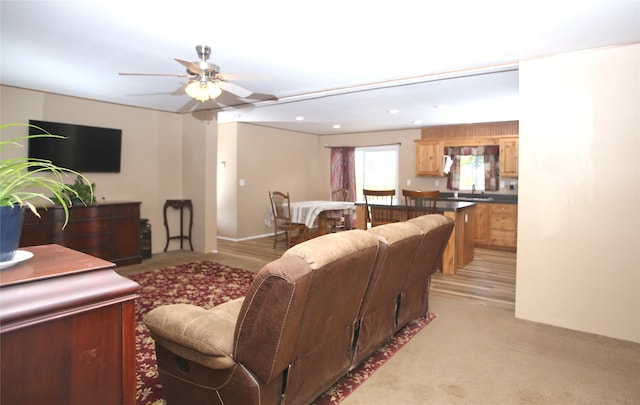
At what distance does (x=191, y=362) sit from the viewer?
5.82 feet

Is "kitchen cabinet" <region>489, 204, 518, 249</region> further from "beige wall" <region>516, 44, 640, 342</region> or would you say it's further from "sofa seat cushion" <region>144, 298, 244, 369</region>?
"sofa seat cushion" <region>144, 298, 244, 369</region>

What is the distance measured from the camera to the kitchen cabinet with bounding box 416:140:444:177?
296 inches

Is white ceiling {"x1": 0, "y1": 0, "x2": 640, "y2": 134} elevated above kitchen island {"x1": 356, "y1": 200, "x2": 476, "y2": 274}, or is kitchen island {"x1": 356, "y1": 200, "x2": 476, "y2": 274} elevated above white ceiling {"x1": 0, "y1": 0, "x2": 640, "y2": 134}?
white ceiling {"x1": 0, "y1": 0, "x2": 640, "y2": 134}

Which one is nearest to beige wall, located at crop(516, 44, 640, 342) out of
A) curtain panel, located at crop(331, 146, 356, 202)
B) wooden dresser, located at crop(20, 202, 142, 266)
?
wooden dresser, located at crop(20, 202, 142, 266)

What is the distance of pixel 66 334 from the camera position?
80 cm

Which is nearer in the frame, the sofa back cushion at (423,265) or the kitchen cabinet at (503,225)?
the sofa back cushion at (423,265)

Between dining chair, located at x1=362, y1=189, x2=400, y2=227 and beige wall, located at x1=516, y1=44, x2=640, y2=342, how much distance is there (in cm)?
205

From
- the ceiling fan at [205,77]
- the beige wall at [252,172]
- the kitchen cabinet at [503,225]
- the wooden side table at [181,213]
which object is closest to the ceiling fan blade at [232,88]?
the ceiling fan at [205,77]

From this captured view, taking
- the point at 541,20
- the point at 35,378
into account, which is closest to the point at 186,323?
the point at 35,378

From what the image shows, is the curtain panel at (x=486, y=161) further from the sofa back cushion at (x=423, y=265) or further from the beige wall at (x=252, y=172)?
→ the sofa back cushion at (x=423, y=265)

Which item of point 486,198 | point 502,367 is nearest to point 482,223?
point 486,198

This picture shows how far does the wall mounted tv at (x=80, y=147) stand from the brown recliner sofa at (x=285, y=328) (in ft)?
13.5

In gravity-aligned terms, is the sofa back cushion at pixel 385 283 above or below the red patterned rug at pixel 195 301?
above

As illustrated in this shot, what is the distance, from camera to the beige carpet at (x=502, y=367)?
2.20 m
